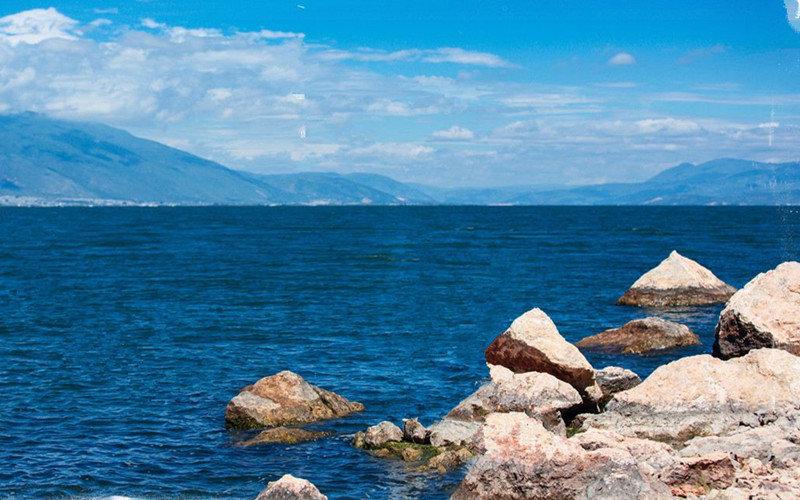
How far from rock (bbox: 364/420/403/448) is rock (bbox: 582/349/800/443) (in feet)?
15.6

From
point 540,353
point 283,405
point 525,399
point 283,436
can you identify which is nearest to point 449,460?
point 525,399

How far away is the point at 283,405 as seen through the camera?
23.7m

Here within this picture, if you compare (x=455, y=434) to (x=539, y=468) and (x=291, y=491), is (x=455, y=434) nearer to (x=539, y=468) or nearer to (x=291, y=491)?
(x=539, y=468)

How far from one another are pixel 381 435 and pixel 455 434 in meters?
1.91

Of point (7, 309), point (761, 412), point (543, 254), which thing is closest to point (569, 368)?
point (761, 412)

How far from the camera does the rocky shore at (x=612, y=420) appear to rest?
15.8 meters

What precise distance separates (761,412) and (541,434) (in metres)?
6.34

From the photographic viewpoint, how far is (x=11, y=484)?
18766 mm

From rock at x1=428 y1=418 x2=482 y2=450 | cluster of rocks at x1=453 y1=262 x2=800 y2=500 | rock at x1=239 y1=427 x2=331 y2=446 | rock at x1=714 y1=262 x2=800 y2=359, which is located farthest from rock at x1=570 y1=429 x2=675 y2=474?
rock at x1=714 y1=262 x2=800 y2=359

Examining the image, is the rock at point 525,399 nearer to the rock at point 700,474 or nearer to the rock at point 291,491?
the rock at point 700,474

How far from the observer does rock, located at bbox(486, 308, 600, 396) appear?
76.6 ft

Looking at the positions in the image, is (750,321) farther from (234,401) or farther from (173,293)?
(173,293)

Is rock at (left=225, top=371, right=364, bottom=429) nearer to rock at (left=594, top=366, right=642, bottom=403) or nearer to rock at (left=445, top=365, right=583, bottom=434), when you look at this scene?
rock at (left=445, top=365, right=583, bottom=434)

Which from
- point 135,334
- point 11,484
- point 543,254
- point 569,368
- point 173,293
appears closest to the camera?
point 11,484
